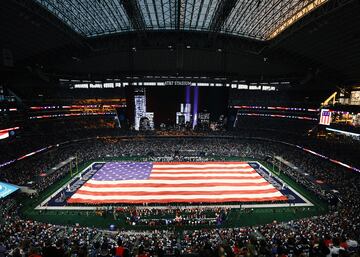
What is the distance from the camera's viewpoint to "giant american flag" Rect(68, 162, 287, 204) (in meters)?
34.7

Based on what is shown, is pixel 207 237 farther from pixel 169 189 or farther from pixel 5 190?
pixel 5 190

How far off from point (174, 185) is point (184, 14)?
90.3 feet

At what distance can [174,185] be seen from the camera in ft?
129

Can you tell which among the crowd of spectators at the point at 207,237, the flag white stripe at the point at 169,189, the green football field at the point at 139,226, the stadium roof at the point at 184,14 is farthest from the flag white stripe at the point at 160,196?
the stadium roof at the point at 184,14

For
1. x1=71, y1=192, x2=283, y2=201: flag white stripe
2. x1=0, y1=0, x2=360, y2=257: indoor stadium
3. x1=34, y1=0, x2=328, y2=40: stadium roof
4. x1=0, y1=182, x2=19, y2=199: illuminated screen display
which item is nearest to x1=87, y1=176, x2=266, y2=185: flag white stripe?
x1=0, y1=0, x2=360, y2=257: indoor stadium

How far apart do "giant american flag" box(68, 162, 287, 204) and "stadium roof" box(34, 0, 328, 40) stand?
80.0 feet

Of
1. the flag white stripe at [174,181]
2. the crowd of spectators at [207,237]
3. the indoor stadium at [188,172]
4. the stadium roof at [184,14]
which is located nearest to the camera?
the crowd of spectators at [207,237]

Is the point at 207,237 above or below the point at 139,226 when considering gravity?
above

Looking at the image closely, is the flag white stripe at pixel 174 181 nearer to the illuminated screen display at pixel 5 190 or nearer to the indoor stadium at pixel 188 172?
the indoor stadium at pixel 188 172

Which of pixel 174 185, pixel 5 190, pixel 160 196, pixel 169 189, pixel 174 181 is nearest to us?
pixel 5 190

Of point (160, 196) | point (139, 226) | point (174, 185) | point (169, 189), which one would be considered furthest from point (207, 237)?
point (174, 185)

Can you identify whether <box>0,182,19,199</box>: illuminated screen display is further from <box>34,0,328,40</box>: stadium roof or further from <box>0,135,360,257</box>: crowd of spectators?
<box>34,0,328,40</box>: stadium roof

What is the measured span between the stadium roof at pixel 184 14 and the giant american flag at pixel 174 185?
24390 mm

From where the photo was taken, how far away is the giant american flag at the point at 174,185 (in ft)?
114
